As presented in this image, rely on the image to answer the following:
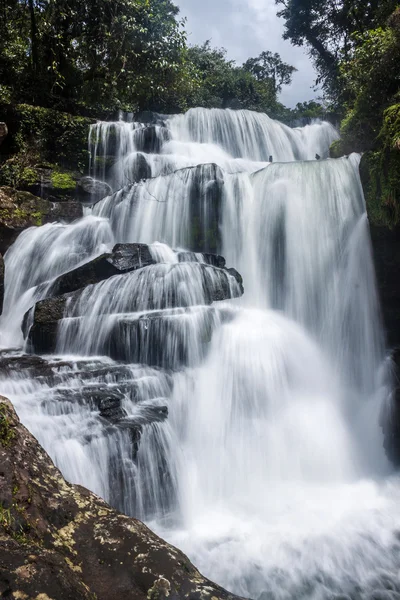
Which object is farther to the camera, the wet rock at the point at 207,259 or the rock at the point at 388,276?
the wet rock at the point at 207,259

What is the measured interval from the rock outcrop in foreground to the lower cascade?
182cm

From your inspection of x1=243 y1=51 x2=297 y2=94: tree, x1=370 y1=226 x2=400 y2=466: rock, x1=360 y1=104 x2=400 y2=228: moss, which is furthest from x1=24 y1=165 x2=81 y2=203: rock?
x1=243 y1=51 x2=297 y2=94: tree

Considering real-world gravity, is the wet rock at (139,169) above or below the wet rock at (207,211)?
above

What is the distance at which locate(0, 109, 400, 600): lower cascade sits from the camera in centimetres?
425

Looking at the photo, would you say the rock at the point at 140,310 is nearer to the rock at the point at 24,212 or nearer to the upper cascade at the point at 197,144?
the rock at the point at 24,212

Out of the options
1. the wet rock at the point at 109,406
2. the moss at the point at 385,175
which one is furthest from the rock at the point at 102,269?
the moss at the point at 385,175

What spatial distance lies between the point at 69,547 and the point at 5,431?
0.79 meters

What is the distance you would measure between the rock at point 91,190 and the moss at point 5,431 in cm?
1192

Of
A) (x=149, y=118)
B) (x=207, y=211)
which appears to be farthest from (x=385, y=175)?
(x=149, y=118)

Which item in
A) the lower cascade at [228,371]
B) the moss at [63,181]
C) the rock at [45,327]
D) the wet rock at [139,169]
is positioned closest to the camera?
the lower cascade at [228,371]

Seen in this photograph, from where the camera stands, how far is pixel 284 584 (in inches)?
146

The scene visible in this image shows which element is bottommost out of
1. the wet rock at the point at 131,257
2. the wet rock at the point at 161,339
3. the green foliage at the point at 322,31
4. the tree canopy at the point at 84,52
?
the wet rock at the point at 161,339

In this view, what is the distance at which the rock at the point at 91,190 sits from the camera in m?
13.6

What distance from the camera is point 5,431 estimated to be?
2.48m
